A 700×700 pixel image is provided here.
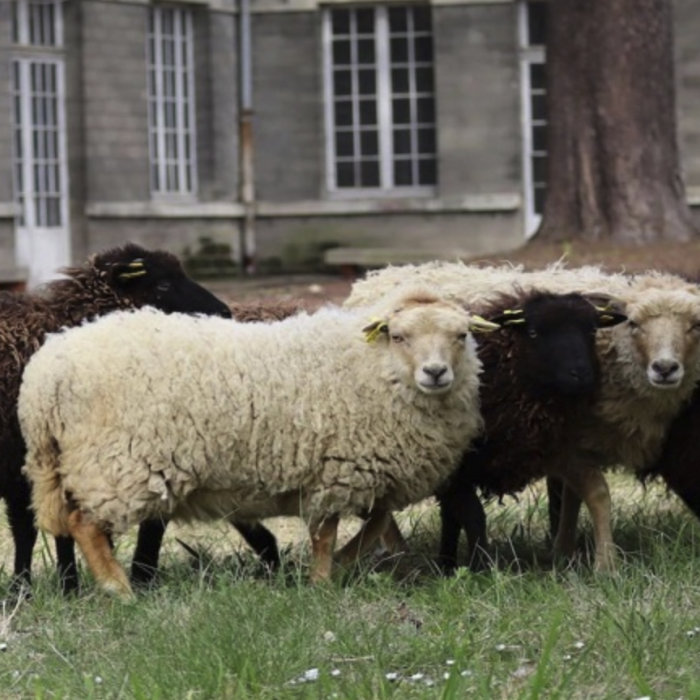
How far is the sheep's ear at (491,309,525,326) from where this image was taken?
8.30 m

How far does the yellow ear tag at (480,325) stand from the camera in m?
8.11

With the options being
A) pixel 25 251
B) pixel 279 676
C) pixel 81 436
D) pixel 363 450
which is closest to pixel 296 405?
pixel 363 450

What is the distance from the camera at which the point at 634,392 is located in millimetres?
8367

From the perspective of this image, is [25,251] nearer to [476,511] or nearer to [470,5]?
[470,5]

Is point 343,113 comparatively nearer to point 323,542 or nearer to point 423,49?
point 423,49

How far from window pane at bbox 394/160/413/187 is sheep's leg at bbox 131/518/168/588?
62.2ft

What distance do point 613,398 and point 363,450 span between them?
117 cm

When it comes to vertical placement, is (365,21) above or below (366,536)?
above

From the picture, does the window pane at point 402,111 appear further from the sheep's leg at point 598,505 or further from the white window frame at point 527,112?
the sheep's leg at point 598,505

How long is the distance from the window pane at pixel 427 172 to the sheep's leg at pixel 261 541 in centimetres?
1859

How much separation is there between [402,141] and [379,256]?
7.67ft

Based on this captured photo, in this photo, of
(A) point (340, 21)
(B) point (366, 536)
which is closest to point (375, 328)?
(B) point (366, 536)

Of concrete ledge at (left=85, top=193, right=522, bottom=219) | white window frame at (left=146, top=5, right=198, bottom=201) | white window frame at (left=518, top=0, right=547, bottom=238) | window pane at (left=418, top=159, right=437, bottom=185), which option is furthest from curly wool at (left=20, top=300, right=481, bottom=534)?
window pane at (left=418, top=159, right=437, bottom=185)

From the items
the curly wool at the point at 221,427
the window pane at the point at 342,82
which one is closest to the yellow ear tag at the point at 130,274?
the curly wool at the point at 221,427
